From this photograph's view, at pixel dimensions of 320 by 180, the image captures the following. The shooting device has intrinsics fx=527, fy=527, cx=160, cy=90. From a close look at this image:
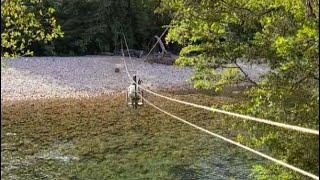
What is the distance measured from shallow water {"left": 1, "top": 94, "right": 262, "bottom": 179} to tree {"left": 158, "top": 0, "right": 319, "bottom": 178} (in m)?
1.67

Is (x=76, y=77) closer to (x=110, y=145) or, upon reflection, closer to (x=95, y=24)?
(x=95, y=24)

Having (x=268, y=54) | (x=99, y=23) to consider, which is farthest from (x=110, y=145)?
(x=99, y=23)

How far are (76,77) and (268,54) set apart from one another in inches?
717

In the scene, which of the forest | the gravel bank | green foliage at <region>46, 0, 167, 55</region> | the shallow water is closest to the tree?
the forest

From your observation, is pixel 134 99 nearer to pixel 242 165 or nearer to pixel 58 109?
pixel 242 165

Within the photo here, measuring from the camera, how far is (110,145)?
14.3 m

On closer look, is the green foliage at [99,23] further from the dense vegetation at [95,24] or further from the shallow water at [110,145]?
the shallow water at [110,145]

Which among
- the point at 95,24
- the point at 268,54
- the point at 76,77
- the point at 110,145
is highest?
the point at 95,24

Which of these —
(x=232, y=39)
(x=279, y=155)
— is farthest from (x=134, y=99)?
(x=279, y=155)

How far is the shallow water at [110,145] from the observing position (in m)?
11.8

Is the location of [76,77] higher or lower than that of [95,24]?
lower

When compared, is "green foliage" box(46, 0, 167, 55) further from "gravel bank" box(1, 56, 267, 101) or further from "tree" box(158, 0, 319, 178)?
"tree" box(158, 0, 319, 178)

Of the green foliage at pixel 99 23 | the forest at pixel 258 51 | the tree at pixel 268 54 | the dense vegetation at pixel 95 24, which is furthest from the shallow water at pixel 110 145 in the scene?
the green foliage at pixel 99 23

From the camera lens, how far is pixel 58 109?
19.1 metres
